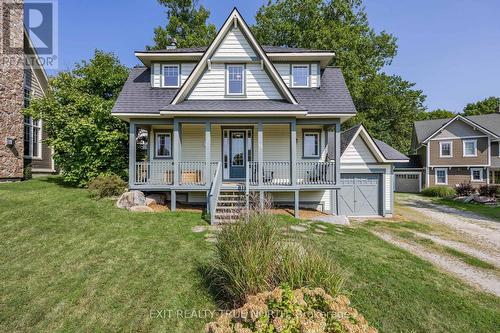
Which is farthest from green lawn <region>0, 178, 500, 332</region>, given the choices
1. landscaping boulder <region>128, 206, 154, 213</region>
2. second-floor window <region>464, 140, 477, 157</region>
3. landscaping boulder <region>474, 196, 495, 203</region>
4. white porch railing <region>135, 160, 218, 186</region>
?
second-floor window <region>464, 140, 477, 157</region>

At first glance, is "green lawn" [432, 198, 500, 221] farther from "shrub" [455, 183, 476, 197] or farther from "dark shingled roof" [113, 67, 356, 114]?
"dark shingled roof" [113, 67, 356, 114]

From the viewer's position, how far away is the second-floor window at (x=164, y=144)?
46.9 ft

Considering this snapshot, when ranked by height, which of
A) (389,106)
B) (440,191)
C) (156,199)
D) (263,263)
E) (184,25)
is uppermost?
(184,25)

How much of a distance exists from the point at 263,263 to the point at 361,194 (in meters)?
11.8

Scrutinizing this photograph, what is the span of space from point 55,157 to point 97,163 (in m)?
2.49

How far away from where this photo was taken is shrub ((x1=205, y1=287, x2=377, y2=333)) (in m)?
3.13

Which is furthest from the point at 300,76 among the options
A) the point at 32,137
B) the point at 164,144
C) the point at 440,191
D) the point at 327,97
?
the point at 440,191

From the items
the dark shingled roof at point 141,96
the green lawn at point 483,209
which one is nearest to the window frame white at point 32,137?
the dark shingled roof at point 141,96

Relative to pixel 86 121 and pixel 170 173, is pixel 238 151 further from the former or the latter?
pixel 86 121

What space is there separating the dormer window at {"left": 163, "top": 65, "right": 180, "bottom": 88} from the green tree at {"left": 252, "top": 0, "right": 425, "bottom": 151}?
18538 mm

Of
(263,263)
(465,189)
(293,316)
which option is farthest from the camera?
(465,189)

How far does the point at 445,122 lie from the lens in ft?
100

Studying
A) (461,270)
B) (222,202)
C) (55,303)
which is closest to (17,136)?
(222,202)

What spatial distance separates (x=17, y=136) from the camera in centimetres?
1559
